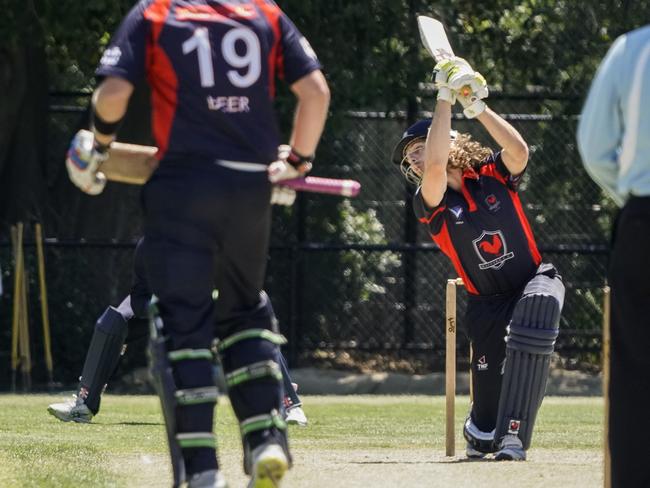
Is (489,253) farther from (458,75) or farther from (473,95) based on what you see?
(458,75)

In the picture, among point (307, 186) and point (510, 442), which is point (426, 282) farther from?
point (307, 186)

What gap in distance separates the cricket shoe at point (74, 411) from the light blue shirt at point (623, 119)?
15.8 ft

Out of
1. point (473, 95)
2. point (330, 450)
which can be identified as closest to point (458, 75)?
point (473, 95)

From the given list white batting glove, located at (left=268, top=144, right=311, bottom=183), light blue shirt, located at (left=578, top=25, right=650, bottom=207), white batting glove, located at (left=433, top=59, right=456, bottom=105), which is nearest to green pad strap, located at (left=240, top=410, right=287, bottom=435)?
white batting glove, located at (left=268, top=144, right=311, bottom=183)

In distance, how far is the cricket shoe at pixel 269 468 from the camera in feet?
16.2

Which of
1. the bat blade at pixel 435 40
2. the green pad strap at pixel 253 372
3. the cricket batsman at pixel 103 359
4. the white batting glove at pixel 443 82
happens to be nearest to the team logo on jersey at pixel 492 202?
the white batting glove at pixel 443 82

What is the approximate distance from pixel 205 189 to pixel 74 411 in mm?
4023

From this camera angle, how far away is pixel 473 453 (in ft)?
23.6

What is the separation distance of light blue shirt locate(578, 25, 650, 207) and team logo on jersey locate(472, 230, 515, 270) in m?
2.51

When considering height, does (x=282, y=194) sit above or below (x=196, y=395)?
above

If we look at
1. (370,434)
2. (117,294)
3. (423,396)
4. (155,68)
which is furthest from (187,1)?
(117,294)

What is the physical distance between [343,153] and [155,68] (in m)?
9.50

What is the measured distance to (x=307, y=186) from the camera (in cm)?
529

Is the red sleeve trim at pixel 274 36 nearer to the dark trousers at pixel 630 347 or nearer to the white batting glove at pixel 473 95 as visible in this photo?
the dark trousers at pixel 630 347
